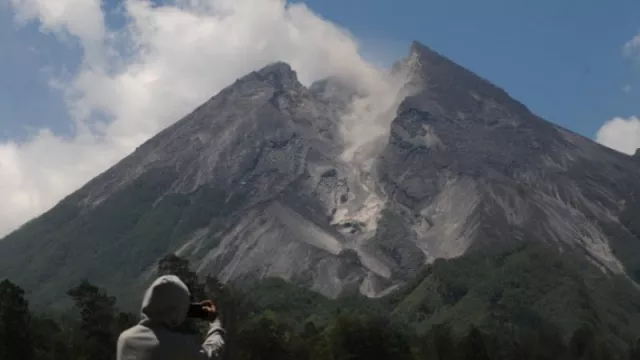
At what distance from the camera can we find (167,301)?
14.1 feet

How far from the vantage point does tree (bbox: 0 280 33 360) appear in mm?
50625

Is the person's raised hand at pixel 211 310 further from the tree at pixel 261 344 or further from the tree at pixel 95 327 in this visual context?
the tree at pixel 261 344

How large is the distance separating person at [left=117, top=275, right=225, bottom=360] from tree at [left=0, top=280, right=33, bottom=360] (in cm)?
4910

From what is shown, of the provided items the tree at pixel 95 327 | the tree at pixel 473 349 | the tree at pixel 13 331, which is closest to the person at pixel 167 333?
the tree at pixel 13 331

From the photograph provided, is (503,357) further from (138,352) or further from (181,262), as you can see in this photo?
(138,352)

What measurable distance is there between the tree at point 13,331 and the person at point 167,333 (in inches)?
1933

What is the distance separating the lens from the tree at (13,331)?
50.6 m

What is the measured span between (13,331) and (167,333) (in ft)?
163

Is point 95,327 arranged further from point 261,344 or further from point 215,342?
point 215,342

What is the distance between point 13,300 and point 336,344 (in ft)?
78.8

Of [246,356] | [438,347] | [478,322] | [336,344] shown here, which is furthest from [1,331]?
[478,322]

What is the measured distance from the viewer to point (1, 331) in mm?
51062

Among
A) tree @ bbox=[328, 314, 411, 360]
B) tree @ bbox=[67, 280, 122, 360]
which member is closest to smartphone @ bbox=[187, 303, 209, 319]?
tree @ bbox=[67, 280, 122, 360]

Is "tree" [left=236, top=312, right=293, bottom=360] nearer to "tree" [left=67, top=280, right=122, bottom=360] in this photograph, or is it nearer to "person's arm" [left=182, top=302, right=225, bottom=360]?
"tree" [left=67, top=280, right=122, bottom=360]
